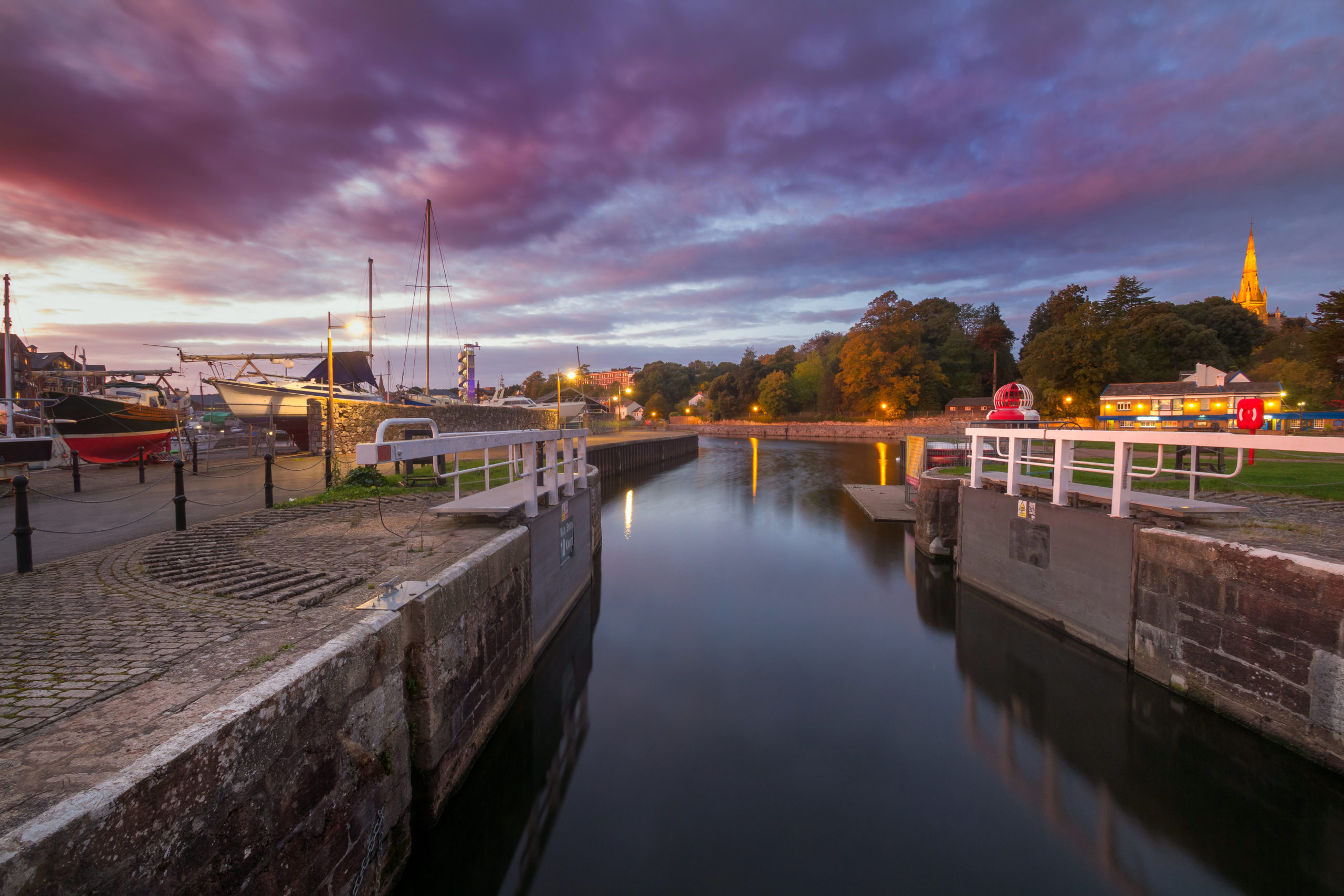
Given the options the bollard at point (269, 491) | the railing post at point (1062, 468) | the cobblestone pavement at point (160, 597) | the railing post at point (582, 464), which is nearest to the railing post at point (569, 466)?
the railing post at point (582, 464)

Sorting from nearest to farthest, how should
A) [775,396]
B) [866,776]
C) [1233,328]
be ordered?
[866,776] < [1233,328] < [775,396]

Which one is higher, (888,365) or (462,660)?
(888,365)

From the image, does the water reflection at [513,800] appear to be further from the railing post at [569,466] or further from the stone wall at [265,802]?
the railing post at [569,466]

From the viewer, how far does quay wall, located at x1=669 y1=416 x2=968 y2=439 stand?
207 feet

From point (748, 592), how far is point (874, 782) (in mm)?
6155

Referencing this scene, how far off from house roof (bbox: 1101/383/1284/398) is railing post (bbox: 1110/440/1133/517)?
46.8 meters

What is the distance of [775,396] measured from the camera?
264ft

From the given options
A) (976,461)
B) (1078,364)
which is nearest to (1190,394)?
(1078,364)

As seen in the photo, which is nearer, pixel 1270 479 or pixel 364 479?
pixel 1270 479

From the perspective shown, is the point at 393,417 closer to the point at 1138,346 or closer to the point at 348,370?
the point at 348,370

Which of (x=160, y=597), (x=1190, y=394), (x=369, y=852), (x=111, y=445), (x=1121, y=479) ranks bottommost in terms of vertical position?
(x=369, y=852)

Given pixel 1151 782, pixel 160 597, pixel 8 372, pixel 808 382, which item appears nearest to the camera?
pixel 160 597

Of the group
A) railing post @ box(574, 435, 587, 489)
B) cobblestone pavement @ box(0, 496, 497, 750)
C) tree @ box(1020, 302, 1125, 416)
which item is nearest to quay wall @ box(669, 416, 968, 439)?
tree @ box(1020, 302, 1125, 416)

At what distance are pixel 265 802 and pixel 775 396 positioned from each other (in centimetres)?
8015
